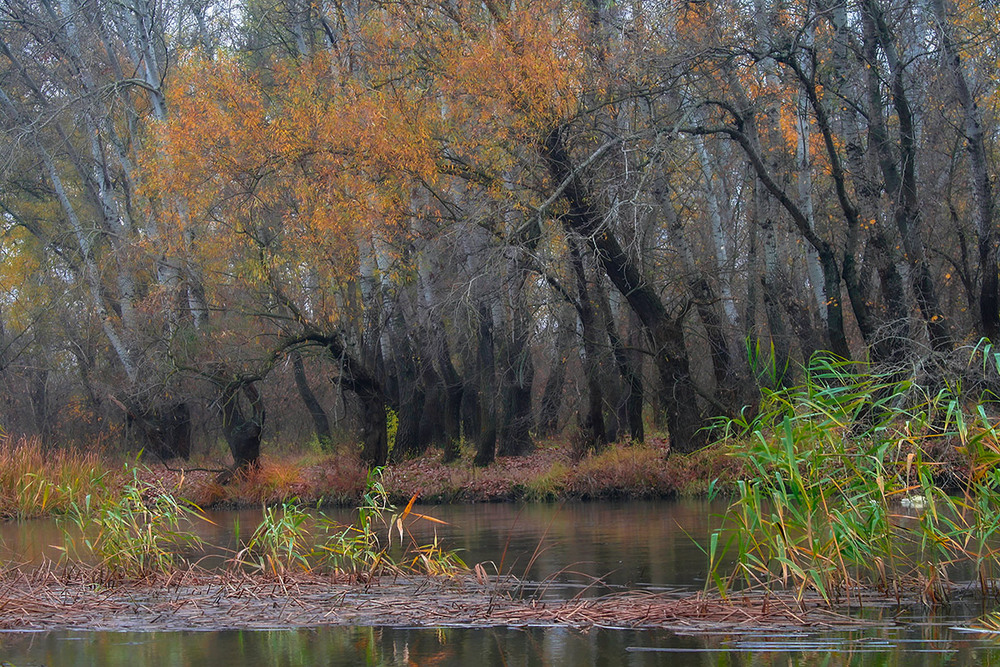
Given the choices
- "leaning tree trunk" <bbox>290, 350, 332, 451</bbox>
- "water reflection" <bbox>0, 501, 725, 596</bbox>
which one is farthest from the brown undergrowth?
"leaning tree trunk" <bbox>290, 350, 332, 451</bbox>

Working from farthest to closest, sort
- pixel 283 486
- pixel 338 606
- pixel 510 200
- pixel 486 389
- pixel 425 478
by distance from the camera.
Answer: pixel 486 389, pixel 425 478, pixel 283 486, pixel 510 200, pixel 338 606

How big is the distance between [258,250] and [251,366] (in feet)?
8.38

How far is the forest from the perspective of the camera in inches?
575

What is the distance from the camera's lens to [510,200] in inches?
657

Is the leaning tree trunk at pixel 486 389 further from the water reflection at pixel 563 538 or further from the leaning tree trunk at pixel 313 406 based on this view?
the leaning tree trunk at pixel 313 406

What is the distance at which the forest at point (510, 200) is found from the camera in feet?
47.9

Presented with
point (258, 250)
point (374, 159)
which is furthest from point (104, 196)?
point (374, 159)

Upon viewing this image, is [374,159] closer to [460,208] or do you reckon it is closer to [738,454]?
[460,208]

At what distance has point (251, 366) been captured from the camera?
69.5ft

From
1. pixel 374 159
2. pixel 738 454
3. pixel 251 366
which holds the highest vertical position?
pixel 374 159

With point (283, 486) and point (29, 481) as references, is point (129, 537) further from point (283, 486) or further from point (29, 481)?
point (283, 486)

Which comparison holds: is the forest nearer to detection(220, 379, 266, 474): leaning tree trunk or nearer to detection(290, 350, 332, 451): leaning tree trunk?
detection(220, 379, 266, 474): leaning tree trunk

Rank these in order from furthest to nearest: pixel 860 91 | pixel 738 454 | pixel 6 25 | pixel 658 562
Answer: pixel 6 25, pixel 860 91, pixel 658 562, pixel 738 454

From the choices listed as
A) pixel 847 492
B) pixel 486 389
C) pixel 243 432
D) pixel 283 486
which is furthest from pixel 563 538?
pixel 243 432
